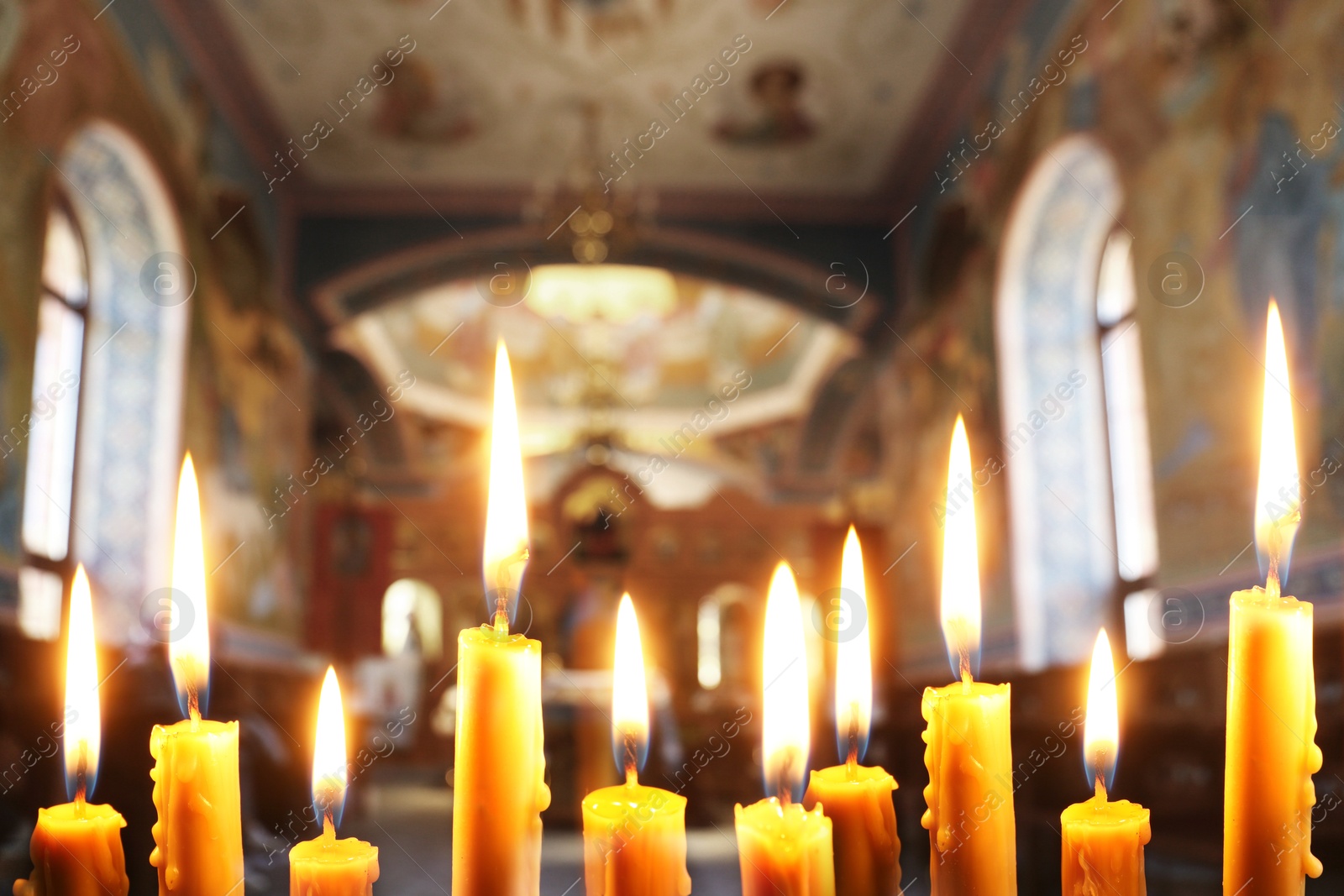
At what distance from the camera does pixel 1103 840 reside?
0.78m

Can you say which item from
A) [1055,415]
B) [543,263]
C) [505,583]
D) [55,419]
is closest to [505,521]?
[505,583]

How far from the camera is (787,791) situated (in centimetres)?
77

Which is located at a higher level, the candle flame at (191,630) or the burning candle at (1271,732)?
the candle flame at (191,630)

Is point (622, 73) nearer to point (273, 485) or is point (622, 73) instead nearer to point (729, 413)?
point (273, 485)

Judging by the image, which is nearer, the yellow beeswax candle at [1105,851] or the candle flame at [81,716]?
the yellow beeswax candle at [1105,851]

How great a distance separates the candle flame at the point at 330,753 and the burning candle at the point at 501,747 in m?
0.12

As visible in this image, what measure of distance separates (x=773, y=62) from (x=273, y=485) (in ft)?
19.5

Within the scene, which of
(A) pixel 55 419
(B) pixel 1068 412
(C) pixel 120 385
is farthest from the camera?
(B) pixel 1068 412

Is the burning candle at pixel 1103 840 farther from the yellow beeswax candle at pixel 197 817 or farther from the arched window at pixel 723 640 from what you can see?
the arched window at pixel 723 640

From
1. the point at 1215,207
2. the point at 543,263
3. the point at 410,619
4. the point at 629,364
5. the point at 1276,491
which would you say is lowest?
the point at 1276,491

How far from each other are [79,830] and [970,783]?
2.10ft

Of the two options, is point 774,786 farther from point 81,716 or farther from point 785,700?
point 81,716

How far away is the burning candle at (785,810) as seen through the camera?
2.45 feet

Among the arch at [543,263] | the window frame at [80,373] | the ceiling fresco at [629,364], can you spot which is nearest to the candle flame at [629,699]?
the window frame at [80,373]
